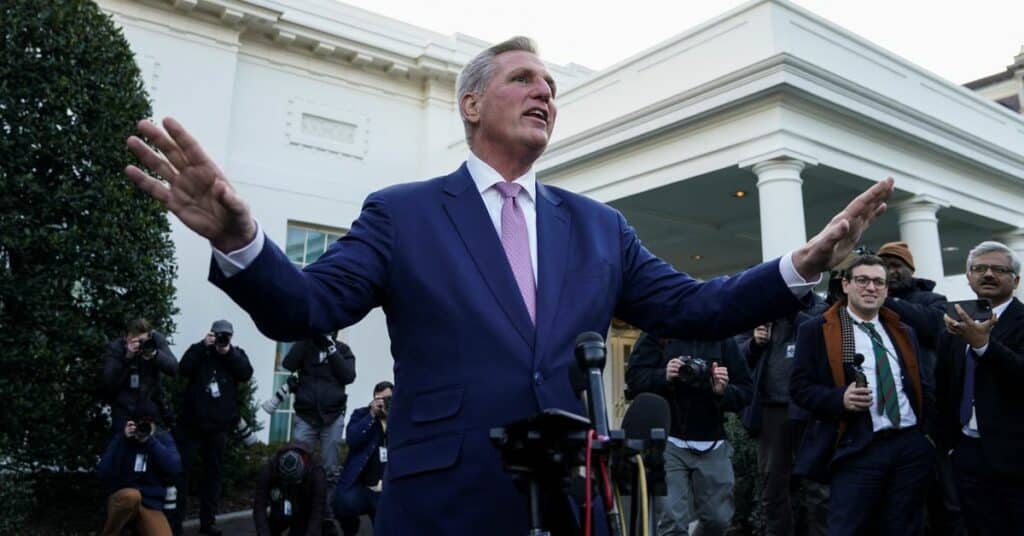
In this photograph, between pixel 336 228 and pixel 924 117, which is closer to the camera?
pixel 924 117

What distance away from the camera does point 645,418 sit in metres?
1.67

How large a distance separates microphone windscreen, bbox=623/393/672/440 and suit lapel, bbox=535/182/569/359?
320 mm

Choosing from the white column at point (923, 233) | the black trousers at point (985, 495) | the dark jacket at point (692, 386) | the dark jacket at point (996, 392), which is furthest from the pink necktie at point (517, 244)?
the white column at point (923, 233)

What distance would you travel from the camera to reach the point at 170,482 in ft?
23.0

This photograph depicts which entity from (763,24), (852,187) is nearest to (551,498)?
(763,24)

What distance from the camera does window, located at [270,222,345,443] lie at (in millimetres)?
14797

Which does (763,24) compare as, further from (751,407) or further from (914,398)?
(914,398)

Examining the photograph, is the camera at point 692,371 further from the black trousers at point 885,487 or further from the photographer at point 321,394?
the photographer at point 321,394

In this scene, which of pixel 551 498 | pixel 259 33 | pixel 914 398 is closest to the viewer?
pixel 551 498

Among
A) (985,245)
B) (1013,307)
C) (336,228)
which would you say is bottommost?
(1013,307)

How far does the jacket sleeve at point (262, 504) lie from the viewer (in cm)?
681

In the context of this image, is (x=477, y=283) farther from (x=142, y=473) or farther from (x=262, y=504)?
(x=142, y=473)

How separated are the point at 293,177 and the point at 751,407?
1157 centimetres

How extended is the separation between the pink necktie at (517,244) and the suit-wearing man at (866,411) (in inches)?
122
